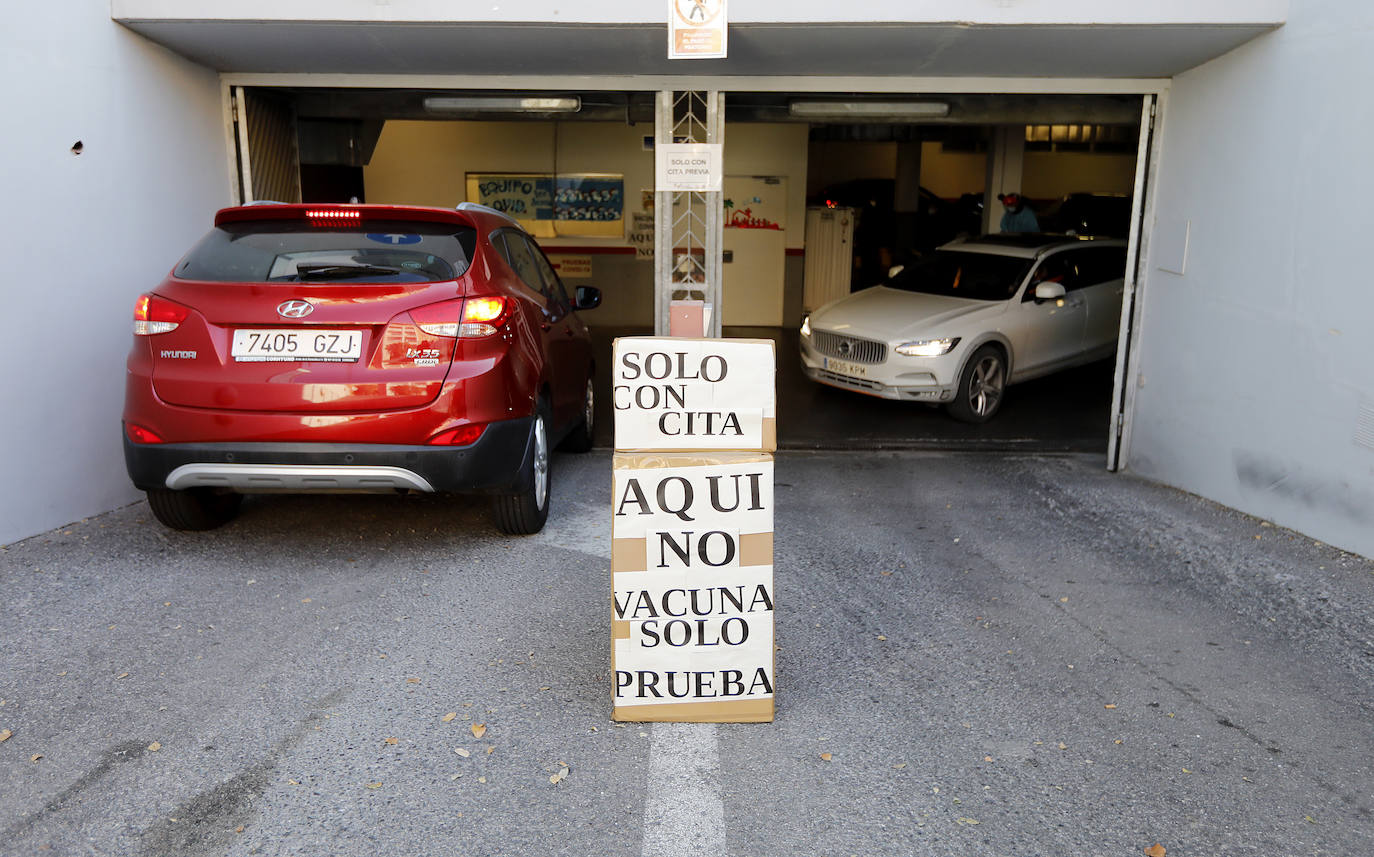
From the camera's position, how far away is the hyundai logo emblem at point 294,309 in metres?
4.86

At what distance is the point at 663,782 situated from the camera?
330cm

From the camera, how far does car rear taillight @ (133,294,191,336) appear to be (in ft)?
16.2

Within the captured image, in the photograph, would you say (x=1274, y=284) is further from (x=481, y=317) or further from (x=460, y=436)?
(x=460, y=436)

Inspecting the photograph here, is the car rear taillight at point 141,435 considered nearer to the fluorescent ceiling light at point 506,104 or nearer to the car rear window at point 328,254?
the car rear window at point 328,254

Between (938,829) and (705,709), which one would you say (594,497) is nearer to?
(705,709)

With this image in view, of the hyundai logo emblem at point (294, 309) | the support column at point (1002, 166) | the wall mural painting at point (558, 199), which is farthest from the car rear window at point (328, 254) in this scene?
the support column at point (1002, 166)

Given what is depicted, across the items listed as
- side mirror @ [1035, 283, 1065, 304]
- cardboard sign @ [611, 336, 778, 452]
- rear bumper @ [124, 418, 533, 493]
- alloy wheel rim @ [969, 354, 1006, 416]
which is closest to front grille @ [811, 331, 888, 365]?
alloy wheel rim @ [969, 354, 1006, 416]

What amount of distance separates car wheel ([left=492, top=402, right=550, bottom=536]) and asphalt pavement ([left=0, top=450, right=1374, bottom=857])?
0.11m

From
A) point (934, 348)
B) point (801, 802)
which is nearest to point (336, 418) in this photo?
point (801, 802)

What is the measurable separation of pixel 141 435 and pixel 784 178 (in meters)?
12.2

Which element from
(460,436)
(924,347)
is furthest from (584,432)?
(924,347)

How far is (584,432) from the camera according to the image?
7777 mm

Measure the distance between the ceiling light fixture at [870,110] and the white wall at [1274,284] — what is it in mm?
1832

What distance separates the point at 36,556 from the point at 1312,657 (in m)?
6.00
